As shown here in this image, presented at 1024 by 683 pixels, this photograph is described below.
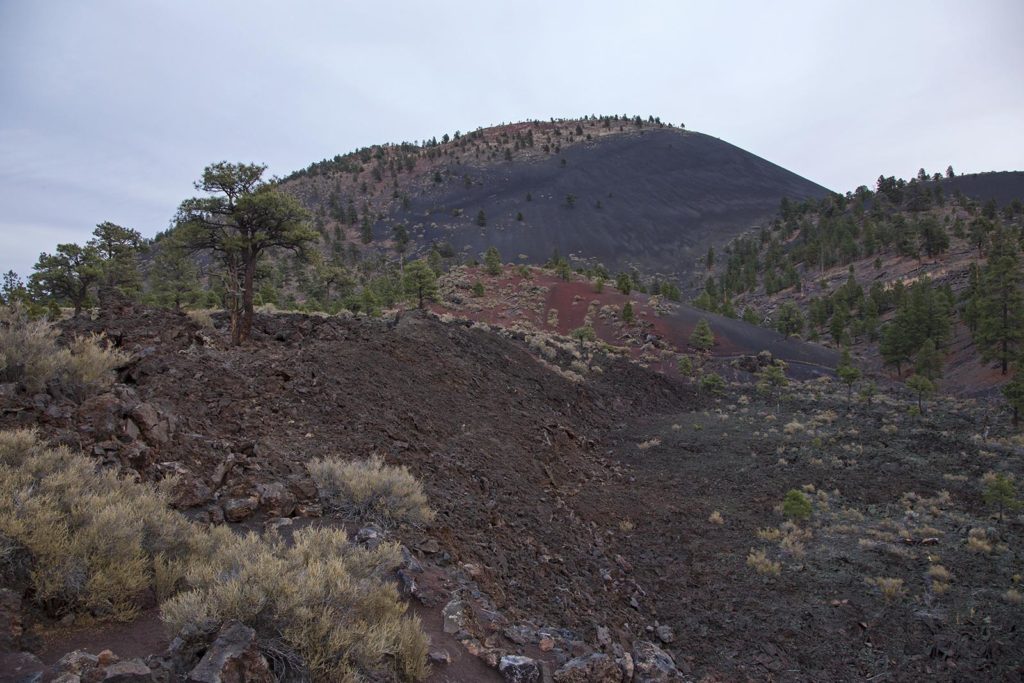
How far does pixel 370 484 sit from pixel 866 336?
180 feet

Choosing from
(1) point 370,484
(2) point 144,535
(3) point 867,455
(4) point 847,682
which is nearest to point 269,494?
(1) point 370,484

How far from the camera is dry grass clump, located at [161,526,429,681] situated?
358 cm

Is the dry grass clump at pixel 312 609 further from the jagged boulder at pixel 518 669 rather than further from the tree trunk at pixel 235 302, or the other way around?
the tree trunk at pixel 235 302

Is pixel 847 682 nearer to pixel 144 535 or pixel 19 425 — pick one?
pixel 144 535

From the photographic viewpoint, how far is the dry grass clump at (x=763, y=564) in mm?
9336

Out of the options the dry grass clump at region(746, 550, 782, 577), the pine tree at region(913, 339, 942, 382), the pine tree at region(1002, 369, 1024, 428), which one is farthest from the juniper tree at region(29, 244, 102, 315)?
the pine tree at region(913, 339, 942, 382)

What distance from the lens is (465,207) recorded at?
4235 inches

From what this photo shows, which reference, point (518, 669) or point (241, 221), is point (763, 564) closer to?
point (518, 669)

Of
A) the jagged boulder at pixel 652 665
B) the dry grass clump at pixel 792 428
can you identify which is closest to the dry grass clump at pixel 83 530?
the jagged boulder at pixel 652 665

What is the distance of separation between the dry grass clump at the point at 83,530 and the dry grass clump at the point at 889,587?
9723 mm

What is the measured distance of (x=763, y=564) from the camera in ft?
31.2

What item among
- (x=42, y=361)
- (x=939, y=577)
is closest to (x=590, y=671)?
(x=939, y=577)

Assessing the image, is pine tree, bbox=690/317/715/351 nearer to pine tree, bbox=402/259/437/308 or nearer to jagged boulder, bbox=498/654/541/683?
pine tree, bbox=402/259/437/308

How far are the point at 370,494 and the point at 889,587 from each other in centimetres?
824
